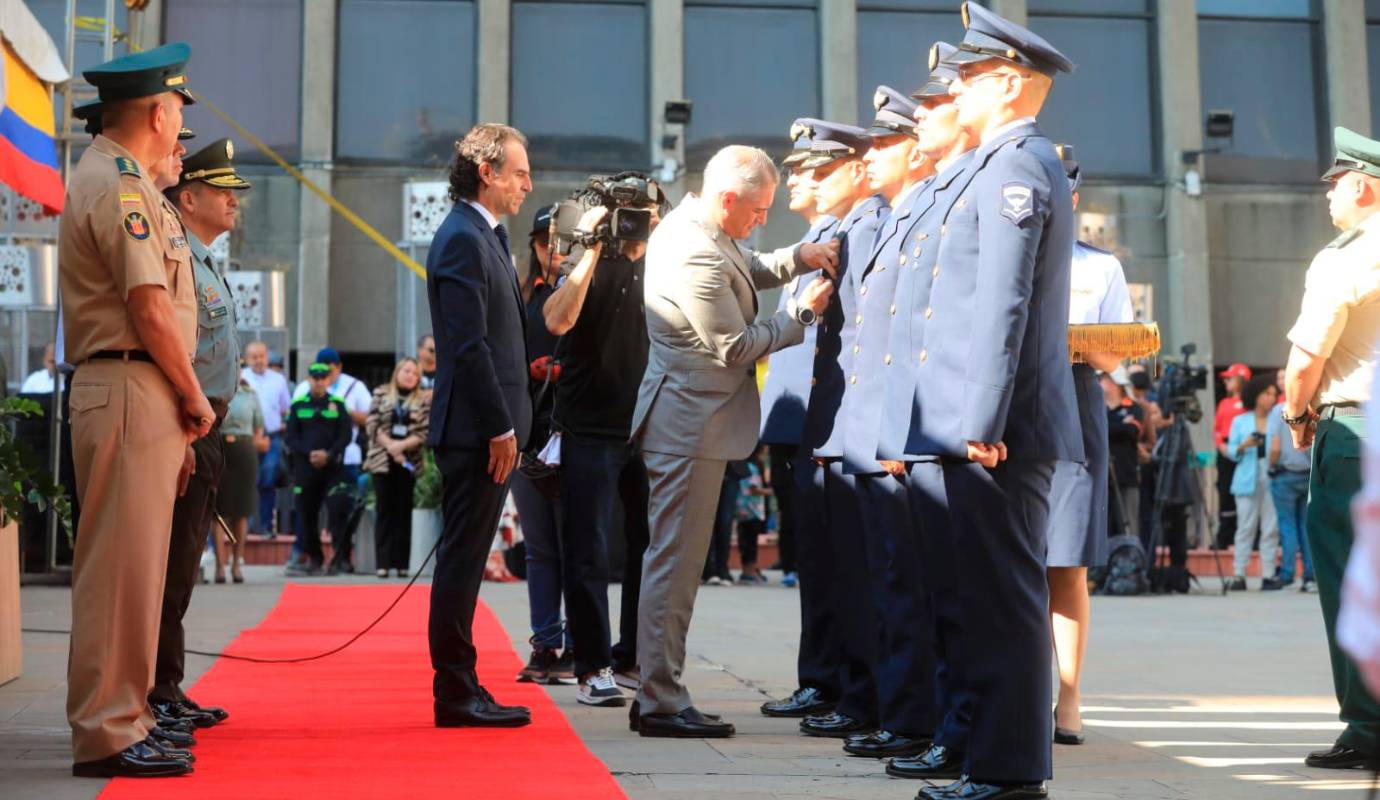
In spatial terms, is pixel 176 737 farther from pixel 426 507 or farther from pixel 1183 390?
pixel 1183 390

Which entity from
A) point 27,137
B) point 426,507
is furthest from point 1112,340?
point 426,507

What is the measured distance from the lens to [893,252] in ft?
16.6

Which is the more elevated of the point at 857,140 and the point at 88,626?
the point at 857,140

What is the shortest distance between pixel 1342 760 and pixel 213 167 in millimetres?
4056

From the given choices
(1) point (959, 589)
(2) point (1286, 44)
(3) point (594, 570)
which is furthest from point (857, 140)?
(2) point (1286, 44)

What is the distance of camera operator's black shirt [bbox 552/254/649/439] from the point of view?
6.20 meters

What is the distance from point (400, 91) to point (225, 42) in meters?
2.33

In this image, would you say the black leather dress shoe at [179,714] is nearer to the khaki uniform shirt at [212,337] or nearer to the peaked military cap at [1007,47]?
the khaki uniform shirt at [212,337]

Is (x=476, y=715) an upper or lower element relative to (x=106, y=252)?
lower

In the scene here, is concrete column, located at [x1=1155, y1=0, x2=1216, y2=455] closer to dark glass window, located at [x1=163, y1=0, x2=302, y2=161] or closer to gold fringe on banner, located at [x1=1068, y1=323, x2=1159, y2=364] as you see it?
dark glass window, located at [x1=163, y1=0, x2=302, y2=161]

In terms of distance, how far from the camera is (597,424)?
6.13m

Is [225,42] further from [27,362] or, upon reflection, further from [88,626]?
[88,626]

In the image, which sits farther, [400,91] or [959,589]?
[400,91]

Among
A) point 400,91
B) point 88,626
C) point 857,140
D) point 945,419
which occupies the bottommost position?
point 88,626
